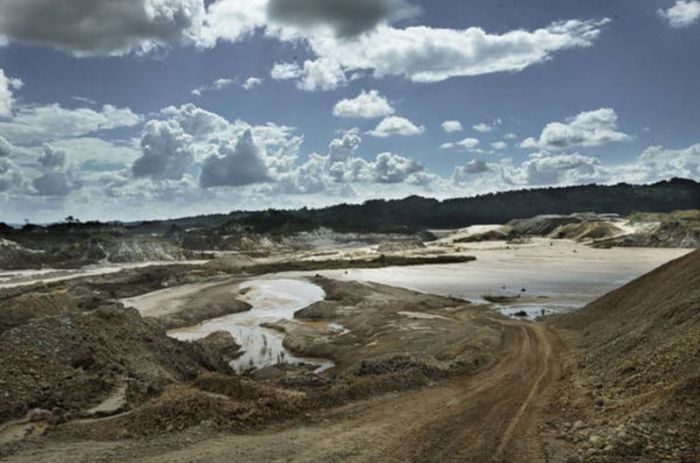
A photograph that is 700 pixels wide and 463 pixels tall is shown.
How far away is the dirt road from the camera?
47.3ft

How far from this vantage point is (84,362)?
22203mm

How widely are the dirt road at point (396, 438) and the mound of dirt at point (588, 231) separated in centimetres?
14458

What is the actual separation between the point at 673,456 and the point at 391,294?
161 ft

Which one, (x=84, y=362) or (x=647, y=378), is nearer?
(x=647, y=378)

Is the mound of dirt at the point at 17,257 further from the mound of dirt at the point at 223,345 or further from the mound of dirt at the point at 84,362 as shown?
the mound of dirt at the point at 84,362

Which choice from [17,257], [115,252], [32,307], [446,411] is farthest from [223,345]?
[17,257]

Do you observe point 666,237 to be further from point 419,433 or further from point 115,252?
point 419,433

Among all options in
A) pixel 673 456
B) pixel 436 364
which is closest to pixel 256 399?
pixel 436 364

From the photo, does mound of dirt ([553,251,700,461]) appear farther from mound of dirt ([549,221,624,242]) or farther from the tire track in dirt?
mound of dirt ([549,221,624,242])

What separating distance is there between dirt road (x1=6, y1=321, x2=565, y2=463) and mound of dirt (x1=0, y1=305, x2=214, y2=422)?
3.96 m

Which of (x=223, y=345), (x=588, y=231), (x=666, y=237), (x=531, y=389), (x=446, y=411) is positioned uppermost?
(x=588, y=231)

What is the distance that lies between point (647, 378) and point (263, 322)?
35.3 metres

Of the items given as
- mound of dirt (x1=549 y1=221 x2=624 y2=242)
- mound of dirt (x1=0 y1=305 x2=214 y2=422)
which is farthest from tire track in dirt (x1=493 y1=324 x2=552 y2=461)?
mound of dirt (x1=549 y1=221 x2=624 y2=242)

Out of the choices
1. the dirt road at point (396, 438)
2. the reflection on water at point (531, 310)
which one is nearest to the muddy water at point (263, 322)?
the dirt road at point (396, 438)
